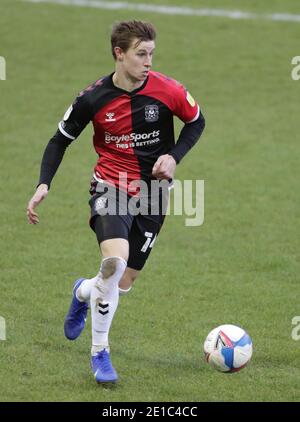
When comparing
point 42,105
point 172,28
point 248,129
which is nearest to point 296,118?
point 248,129

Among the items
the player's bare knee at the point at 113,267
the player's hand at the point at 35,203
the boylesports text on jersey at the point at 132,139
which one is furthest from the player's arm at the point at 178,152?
the player's hand at the point at 35,203

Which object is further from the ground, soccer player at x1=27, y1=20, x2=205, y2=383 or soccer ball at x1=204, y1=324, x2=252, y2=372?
soccer player at x1=27, y1=20, x2=205, y2=383

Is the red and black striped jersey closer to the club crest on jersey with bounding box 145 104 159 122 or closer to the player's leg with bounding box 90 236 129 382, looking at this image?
the club crest on jersey with bounding box 145 104 159 122

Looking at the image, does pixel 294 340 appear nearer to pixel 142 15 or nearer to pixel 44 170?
pixel 44 170

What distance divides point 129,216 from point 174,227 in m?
4.63

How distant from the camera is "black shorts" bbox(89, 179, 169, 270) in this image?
8117 millimetres

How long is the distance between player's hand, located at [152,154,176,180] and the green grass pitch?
5.31 feet

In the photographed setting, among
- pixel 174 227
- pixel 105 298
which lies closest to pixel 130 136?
pixel 105 298

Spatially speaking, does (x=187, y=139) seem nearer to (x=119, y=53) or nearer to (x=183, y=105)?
(x=183, y=105)

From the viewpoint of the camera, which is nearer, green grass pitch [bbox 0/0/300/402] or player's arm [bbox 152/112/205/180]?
player's arm [bbox 152/112/205/180]

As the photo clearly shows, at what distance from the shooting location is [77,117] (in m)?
8.48

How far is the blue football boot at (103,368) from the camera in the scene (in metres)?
7.83

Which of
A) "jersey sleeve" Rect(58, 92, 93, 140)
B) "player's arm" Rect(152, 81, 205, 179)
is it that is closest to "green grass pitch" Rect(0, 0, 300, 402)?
"player's arm" Rect(152, 81, 205, 179)

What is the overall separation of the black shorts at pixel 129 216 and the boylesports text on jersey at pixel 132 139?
1.23 feet
